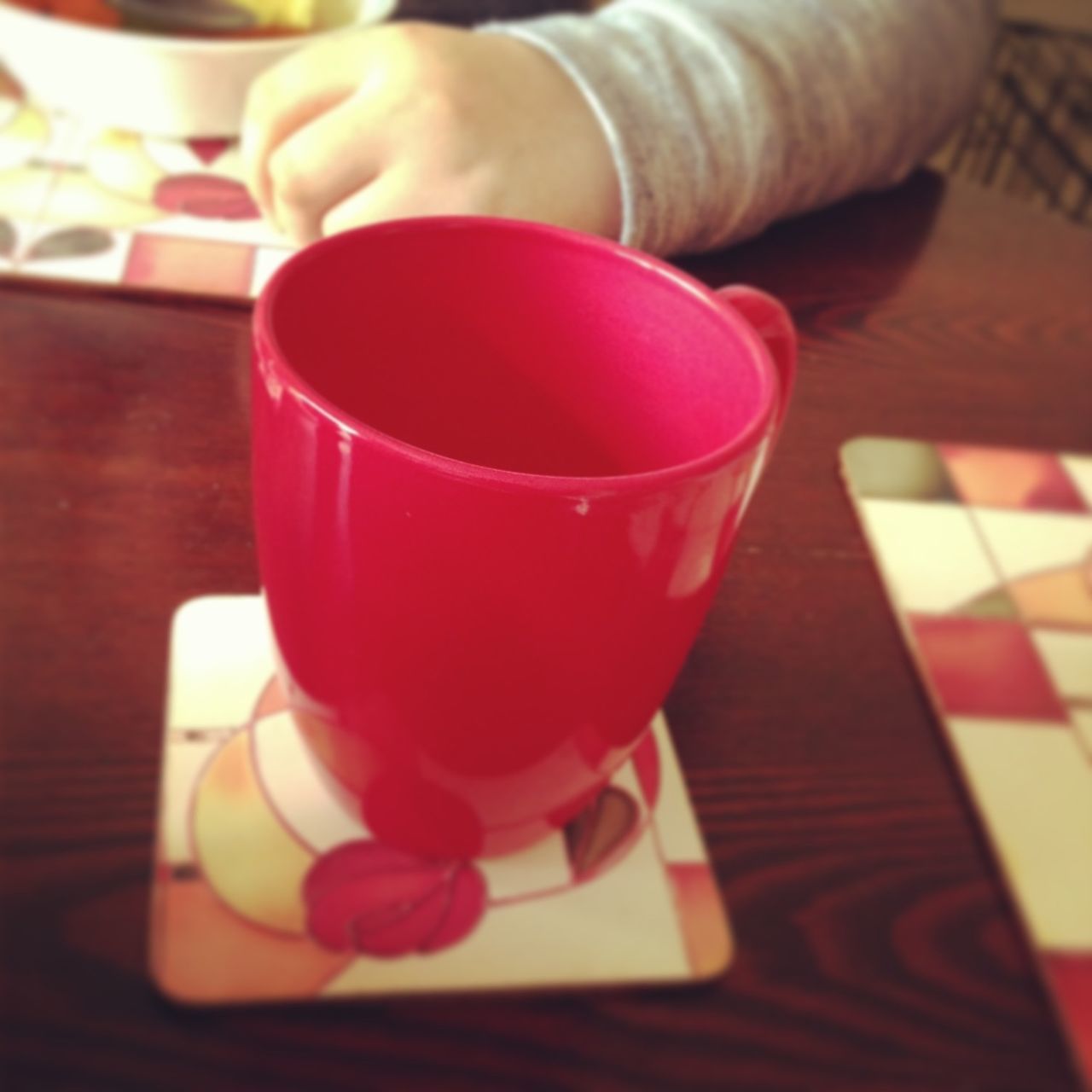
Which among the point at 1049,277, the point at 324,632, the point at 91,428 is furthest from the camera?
the point at 1049,277

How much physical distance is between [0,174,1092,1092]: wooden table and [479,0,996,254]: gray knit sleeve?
0.10 meters

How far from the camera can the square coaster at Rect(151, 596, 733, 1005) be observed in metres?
0.21

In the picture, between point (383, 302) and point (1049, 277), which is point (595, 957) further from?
point (1049, 277)

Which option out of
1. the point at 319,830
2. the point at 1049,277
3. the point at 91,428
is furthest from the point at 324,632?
the point at 1049,277

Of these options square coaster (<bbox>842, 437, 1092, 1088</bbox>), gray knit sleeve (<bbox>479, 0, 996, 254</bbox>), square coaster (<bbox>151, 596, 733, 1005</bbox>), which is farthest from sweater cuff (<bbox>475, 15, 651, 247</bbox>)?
square coaster (<bbox>151, 596, 733, 1005</bbox>)

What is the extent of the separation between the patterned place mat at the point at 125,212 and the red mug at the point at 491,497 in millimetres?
144

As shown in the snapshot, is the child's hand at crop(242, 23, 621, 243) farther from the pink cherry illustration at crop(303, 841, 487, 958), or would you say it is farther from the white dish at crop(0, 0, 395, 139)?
the pink cherry illustration at crop(303, 841, 487, 958)

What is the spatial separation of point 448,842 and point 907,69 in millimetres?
482

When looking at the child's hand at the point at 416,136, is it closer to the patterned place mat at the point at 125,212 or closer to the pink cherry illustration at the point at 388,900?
the patterned place mat at the point at 125,212

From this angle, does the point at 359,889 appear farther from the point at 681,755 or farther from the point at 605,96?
the point at 605,96

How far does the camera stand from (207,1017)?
8.0 inches

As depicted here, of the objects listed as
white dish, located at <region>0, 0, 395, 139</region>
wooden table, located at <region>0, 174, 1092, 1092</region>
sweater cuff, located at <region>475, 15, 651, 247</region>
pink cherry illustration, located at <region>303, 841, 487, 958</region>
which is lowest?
pink cherry illustration, located at <region>303, 841, 487, 958</region>

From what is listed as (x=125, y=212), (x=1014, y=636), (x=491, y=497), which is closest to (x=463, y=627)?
(x=491, y=497)

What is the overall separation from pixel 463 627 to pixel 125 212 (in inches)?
12.5
